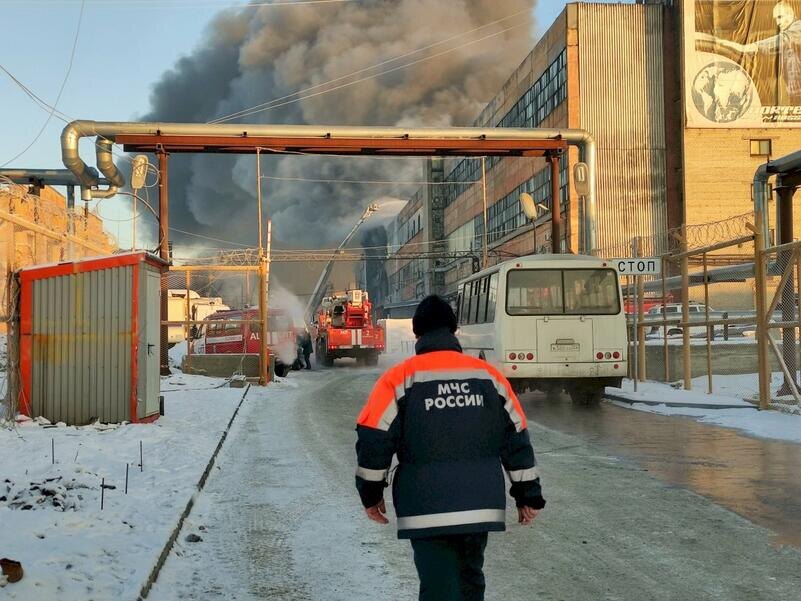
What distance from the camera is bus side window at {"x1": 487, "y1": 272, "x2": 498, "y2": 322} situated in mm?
15850

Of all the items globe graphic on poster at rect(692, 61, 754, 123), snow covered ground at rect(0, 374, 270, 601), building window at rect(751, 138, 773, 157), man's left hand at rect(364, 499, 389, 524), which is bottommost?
snow covered ground at rect(0, 374, 270, 601)

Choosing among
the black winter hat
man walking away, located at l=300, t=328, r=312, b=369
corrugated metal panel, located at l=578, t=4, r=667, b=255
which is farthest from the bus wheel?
corrugated metal panel, located at l=578, t=4, r=667, b=255

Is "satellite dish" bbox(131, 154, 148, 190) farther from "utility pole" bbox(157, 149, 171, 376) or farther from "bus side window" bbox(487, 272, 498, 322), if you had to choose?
"bus side window" bbox(487, 272, 498, 322)

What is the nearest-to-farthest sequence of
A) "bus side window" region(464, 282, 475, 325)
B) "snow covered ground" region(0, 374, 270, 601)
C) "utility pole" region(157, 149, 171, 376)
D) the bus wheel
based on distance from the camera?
"snow covered ground" region(0, 374, 270, 601) → the bus wheel → "bus side window" region(464, 282, 475, 325) → "utility pole" region(157, 149, 171, 376)

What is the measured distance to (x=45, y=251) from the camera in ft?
39.7

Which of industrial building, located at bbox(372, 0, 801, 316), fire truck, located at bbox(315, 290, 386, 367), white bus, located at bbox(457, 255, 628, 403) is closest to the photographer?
white bus, located at bbox(457, 255, 628, 403)

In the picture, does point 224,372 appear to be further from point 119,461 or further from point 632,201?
point 632,201

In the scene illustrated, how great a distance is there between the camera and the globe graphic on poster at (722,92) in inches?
1535

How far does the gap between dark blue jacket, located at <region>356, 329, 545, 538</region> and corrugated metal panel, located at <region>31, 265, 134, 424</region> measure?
9.07 meters

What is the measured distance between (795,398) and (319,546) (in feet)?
33.0

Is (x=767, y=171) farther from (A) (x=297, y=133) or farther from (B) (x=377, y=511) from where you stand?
(B) (x=377, y=511)

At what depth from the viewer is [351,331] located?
3341 centimetres

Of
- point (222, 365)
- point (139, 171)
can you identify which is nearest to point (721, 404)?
point (222, 365)

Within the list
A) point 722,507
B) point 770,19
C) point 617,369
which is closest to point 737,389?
point 617,369
